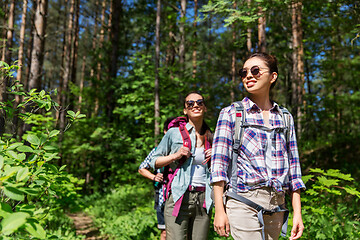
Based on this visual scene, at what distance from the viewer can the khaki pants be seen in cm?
272

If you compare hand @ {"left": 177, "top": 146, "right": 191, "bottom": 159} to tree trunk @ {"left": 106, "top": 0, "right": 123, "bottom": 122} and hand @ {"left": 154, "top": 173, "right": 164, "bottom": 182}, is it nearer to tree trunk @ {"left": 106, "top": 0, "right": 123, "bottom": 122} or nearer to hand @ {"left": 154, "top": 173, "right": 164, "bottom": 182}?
hand @ {"left": 154, "top": 173, "right": 164, "bottom": 182}

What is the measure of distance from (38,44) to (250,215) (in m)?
6.44

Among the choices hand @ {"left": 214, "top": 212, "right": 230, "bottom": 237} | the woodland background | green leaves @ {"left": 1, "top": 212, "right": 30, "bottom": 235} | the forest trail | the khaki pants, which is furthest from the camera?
the forest trail

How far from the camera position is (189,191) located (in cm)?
277

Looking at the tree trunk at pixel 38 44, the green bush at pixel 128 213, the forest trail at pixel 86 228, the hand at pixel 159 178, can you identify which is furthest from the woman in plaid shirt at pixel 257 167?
the tree trunk at pixel 38 44

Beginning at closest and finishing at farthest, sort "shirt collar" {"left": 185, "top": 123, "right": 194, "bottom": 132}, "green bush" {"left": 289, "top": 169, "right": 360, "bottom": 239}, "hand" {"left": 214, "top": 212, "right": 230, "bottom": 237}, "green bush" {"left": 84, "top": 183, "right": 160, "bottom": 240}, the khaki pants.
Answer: "hand" {"left": 214, "top": 212, "right": 230, "bottom": 237} < the khaki pants < "shirt collar" {"left": 185, "top": 123, "right": 194, "bottom": 132} < "green bush" {"left": 289, "top": 169, "right": 360, "bottom": 239} < "green bush" {"left": 84, "top": 183, "right": 160, "bottom": 240}

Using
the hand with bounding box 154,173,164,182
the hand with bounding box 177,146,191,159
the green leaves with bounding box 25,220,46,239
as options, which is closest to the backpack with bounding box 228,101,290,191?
the hand with bounding box 177,146,191,159

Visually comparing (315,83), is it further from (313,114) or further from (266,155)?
(266,155)

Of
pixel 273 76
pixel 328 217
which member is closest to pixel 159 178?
pixel 273 76

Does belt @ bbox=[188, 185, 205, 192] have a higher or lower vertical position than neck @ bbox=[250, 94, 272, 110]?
lower

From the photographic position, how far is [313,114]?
934 centimetres

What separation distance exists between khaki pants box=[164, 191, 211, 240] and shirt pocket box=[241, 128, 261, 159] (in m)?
1.12

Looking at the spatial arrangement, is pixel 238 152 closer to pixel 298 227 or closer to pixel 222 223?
pixel 222 223

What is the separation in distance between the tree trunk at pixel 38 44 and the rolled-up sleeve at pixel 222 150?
565 cm
